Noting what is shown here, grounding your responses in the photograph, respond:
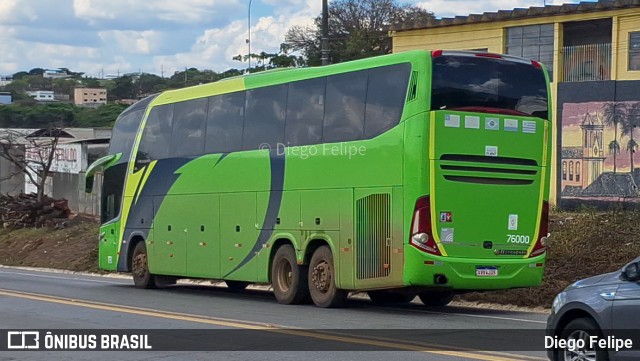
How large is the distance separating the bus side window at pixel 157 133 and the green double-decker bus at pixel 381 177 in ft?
5.68

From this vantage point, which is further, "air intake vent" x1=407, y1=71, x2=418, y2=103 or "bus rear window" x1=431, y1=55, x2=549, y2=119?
"bus rear window" x1=431, y1=55, x2=549, y2=119

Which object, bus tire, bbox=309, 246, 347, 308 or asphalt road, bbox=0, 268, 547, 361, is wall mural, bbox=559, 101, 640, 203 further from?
bus tire, bbox=309, 246, 347, 308

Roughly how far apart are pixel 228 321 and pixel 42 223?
30.9m

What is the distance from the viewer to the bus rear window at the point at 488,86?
51.5 feet

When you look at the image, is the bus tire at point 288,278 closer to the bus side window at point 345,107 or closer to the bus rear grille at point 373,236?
the bus rear grille at point 373,236

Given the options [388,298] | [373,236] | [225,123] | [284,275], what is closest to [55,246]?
[225,123]

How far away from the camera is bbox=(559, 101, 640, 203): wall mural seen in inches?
1091

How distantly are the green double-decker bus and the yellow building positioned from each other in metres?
11.6

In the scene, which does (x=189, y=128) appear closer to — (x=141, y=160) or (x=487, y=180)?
(x=141, y=160)

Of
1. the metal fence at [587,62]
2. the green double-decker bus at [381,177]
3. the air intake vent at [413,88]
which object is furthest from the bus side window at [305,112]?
the metal fence at [587,62]

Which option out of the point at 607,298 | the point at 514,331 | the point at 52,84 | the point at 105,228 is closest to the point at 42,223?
the point at 105,228

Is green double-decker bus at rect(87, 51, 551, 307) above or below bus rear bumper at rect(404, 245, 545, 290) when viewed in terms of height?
above

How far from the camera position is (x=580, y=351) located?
9.16m

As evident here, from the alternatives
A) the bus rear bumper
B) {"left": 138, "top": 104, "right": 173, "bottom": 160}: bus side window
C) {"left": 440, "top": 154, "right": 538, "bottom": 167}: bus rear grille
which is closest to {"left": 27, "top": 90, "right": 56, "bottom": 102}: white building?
Result: {"left": 138, "top": 104, "right": 173, "bottom": 160}: bus side window
